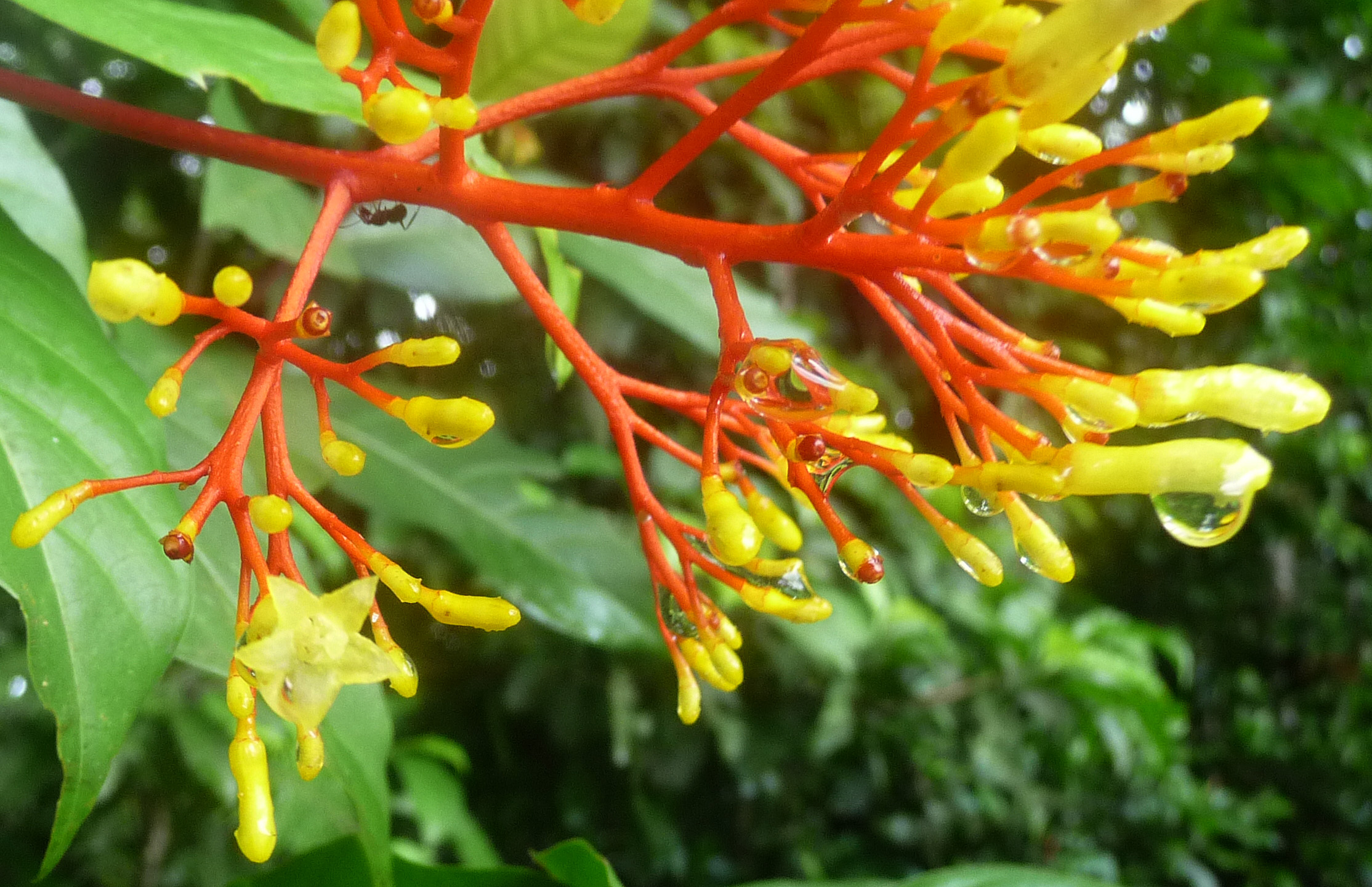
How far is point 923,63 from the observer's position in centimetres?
33

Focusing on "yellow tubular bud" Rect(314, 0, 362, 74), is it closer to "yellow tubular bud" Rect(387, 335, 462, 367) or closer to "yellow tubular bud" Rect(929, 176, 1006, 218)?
"yellow tubular bud" Rect(387, 335, 462, 367)

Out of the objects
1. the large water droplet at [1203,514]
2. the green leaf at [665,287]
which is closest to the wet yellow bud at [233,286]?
the large water droplet at [1203,514]

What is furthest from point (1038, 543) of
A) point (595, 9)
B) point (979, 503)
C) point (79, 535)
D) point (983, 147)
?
point (79, 535)

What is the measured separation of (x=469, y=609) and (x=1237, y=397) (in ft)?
0.92

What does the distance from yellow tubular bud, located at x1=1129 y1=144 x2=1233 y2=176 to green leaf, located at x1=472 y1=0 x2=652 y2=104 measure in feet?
1.75

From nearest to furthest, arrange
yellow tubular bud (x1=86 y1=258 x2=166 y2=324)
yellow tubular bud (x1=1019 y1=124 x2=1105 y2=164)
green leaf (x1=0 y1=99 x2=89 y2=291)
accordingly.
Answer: yellow tubular bud (x1=86 y1=258 x2=166 y2=324) < yellow tubular bud (x1=1019 y1=124 x2=1105 y2=164) < green leaf (x1=0 y1=99 x2=89 y2=291)

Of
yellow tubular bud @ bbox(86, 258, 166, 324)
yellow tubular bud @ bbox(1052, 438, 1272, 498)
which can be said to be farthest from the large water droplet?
yellow tubular bud @ bbox(86, 258, 166, 324)

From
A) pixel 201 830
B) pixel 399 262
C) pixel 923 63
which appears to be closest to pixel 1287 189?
pixel 399 262

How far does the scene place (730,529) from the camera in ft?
1.12

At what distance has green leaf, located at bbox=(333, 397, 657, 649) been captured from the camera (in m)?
0.88

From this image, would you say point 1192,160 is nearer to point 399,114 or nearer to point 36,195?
point 399,114

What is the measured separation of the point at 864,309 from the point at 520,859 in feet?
3.69

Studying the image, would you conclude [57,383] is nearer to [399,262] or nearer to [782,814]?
[399,262]

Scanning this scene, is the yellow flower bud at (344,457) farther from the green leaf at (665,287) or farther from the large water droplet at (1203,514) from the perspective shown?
the green leaf at (665,287)
